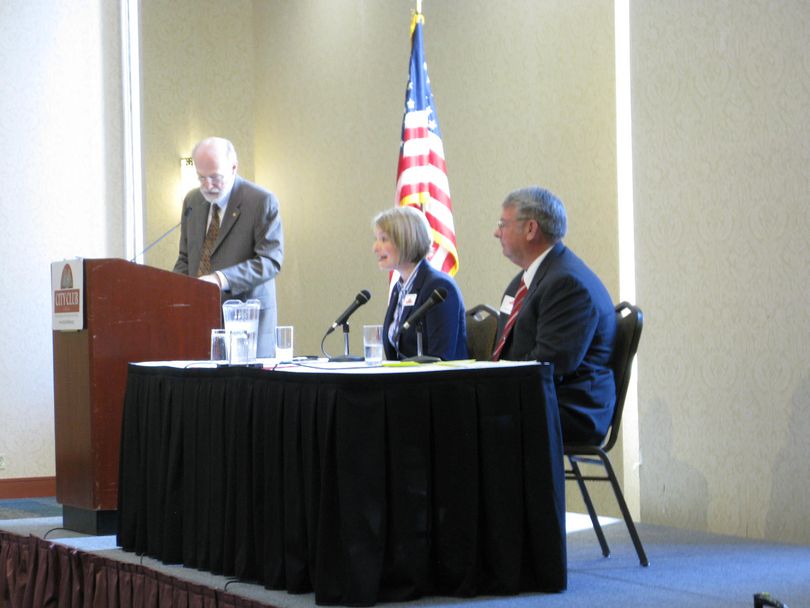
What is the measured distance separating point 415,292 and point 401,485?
52.0 inches

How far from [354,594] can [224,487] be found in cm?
72

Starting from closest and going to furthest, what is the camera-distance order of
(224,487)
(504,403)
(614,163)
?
(504,403), (224,487), (614,163)

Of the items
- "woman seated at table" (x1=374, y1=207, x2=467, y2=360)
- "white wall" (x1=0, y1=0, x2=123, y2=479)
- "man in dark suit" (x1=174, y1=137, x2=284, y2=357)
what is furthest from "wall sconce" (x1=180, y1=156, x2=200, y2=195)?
"woman seated at table" (x1=374, y1=207, x2=467, y2=360)

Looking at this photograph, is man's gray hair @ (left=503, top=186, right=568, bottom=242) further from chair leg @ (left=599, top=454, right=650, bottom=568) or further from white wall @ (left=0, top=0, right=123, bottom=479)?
white wall @ (left=0, top=0, right=123, bottom=479)

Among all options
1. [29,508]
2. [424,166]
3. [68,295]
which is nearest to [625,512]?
[68,295]

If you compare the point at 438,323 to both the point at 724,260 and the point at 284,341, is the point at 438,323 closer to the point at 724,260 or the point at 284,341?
the point at 284,341

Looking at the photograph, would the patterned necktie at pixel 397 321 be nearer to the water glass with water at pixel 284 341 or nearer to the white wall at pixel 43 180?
the water glass with water at pixel 284 341

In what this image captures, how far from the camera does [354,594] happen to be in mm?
2971

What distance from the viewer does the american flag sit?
17.8 ft

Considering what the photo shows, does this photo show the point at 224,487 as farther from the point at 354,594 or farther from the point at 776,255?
the point at 776,255

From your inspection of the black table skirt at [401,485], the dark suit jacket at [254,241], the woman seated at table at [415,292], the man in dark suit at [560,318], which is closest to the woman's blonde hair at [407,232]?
the woman seated at table at [415,292]

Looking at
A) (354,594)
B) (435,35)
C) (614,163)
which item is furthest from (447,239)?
(354,594)

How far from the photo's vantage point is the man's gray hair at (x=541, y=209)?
384cm

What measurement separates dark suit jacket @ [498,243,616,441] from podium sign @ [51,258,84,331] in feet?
5.58
